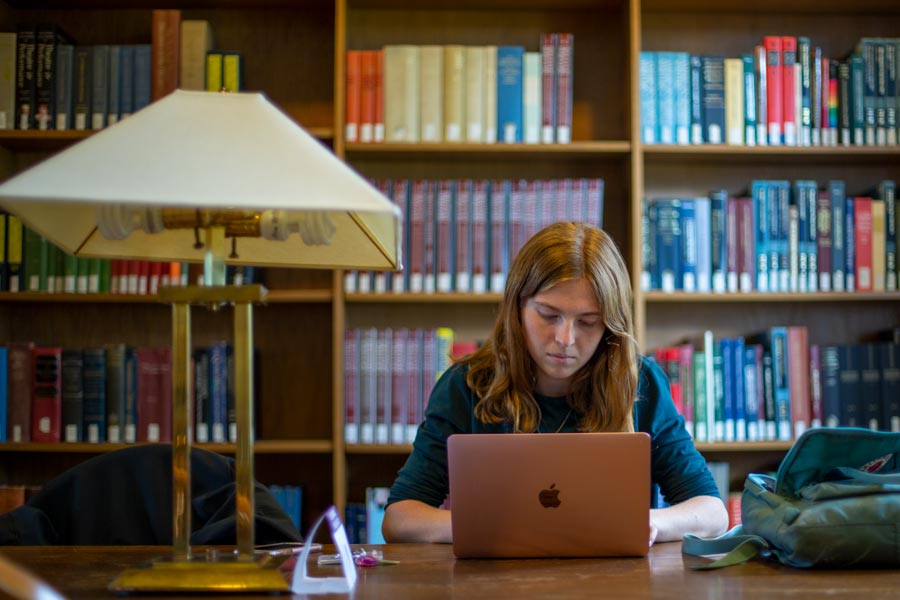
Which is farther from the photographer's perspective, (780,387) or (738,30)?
(738,30)

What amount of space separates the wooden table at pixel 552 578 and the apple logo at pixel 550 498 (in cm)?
8

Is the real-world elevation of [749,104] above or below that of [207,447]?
above

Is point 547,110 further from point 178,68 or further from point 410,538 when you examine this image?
point 410,538

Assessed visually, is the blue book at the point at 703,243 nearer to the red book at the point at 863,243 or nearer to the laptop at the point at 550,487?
the red book at the point at 863,243

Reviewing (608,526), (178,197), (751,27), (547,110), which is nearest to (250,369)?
(178,197)

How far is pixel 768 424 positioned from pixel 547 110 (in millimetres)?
1117

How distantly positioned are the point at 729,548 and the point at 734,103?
72.6 inches

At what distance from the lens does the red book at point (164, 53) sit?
286 cm

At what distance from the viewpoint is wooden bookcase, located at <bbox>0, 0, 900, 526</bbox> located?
9.87 feet

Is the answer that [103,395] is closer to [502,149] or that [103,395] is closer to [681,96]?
[502,149]

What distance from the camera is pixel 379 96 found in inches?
112

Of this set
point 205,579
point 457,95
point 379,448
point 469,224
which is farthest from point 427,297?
point 205,579

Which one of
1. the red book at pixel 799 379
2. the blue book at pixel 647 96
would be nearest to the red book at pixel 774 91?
the blue book at pixel 647 96

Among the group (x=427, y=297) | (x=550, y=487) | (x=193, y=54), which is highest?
(x=193, y=54)
